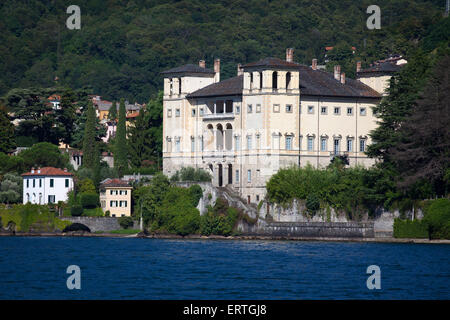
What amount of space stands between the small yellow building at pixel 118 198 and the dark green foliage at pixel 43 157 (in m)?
11.7

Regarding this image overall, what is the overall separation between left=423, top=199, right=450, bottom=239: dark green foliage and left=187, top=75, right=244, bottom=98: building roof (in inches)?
926

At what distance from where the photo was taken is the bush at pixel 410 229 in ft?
302

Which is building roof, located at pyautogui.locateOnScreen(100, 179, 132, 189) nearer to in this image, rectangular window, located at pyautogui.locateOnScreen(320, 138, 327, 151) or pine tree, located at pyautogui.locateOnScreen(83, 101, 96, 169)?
pine tree, located at pyautogui.locateOnScreen(83, 101, 96, 169)

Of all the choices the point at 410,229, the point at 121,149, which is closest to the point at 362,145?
the point at 410,229

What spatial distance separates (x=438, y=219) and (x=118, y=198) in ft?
114

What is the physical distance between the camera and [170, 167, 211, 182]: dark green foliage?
357 ft

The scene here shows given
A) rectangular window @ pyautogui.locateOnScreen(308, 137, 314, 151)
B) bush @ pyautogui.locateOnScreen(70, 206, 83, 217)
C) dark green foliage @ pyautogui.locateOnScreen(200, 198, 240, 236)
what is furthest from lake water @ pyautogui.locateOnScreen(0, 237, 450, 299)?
bush @ pyautogui.locateOnScreen(70, 206, 83, 217)

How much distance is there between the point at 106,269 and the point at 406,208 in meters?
30.5

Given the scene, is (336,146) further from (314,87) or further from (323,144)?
(314,87)

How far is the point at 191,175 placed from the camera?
109000 millimetres

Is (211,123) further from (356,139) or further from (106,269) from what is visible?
(106,269)

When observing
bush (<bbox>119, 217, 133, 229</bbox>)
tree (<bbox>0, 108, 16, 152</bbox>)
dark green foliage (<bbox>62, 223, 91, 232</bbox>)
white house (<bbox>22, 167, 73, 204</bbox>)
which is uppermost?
tree (<bbox>0, 108, 16, 152</bbox>)
